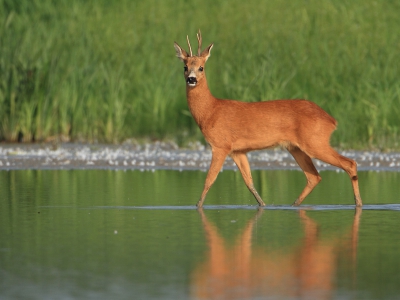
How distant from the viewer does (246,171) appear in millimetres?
12586

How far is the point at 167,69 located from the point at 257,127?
31.9 ft

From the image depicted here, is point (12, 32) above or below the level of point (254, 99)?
A: above

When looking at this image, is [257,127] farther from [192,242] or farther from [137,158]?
[137,158]

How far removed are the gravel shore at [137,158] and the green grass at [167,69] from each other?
0.79 m

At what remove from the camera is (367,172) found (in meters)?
16.2

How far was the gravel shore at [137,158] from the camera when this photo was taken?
17.2 m

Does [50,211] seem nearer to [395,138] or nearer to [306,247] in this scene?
[306,247]

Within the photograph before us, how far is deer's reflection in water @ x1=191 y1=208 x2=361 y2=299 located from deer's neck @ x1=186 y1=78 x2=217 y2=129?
3175mm

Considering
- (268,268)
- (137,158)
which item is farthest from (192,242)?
(137,158)

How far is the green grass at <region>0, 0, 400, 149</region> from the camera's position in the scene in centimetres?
2023

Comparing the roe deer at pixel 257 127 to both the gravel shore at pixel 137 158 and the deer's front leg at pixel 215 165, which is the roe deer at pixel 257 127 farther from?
the gravel shore at pixel 137 158

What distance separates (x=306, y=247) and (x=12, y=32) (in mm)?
13150

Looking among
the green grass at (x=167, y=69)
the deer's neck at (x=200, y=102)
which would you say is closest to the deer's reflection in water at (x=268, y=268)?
the deer's neck at (x=200, y=102)

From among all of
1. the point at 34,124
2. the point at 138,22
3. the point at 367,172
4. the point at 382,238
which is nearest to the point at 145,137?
the point at 34,124
